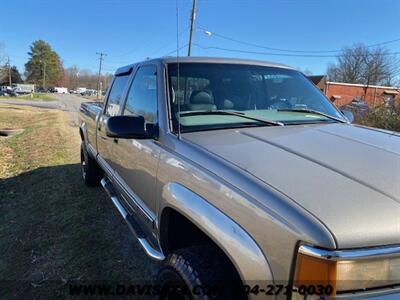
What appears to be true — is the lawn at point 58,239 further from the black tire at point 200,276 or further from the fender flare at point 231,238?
the fender flare at point 231,238

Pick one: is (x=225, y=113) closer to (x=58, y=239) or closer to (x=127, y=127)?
(x=127, y=127)

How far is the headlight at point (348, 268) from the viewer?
1326 millimetres

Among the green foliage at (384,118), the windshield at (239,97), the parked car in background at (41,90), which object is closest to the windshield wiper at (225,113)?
the windshield at (239,97)

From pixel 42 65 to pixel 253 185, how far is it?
388ft

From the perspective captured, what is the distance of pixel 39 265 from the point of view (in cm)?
363

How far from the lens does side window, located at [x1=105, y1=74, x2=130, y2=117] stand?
4131mm

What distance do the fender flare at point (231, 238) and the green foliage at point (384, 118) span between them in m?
7.15

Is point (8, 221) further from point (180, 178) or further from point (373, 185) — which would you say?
point (373, 185)

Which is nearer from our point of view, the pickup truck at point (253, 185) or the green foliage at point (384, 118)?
the pickup truck at point (253, 185)

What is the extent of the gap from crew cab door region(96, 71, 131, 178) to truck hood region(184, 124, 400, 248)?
72.4 inches

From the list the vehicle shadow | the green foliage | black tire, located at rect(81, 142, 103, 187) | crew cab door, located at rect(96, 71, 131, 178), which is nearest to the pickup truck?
crew cab door, located at rect(96, 71, 131, 178)

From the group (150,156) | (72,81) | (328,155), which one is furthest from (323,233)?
(72,81)

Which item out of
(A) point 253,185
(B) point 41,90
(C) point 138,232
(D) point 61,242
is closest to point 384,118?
(C) point 138,232

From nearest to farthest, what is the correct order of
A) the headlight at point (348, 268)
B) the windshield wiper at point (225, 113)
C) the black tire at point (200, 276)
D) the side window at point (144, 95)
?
the headlight at point (348, 268), the black tire at point (200, 276), the windshield wiper at point (225, 113), the side window at point (144, 95)
